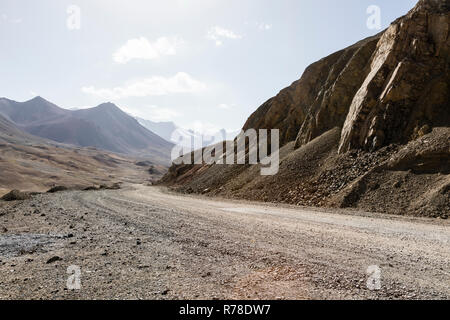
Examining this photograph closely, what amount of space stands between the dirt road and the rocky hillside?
6873mm

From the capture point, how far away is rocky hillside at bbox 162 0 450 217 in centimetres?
1831

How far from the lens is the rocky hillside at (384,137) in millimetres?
18312

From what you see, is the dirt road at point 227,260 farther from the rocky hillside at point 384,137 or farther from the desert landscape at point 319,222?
the rocky hillside at point 384,137

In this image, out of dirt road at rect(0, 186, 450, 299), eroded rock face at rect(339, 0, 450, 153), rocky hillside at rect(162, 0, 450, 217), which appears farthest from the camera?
eroded rock face at rect(339, 0, 450, 153)

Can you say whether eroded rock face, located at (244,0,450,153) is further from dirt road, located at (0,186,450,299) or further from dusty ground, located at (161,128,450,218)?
dirt road, located at (0,186,450,299)

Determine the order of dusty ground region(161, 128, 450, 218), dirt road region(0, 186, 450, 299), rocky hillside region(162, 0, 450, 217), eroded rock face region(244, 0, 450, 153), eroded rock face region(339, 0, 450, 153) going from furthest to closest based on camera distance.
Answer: eroded rock face region(244, 0, 450, 153) < eroded rock face region(339, 0, 450, 153) < rocky hillside region(162, 0, 450, 217) < dusty ground region(161, 128, 450, 218) < dirt road region(0, 186, 450, 299)

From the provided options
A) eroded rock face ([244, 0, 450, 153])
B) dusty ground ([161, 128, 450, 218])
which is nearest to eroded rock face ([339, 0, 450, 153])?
eroded rock face ([244, 0, 450, 153])

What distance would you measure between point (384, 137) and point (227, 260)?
67.4 feet

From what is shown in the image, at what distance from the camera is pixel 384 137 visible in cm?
2333

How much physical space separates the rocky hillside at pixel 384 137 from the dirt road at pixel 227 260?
6.87m

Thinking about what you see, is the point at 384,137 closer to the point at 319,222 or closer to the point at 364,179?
the point at 364,179

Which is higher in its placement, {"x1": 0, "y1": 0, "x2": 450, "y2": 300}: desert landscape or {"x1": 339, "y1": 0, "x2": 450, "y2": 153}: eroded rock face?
{"x1": 339, "y1": 0, "x2": 450, "y2": 153}: eroded rock face

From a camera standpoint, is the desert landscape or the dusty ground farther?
the dusty ground
